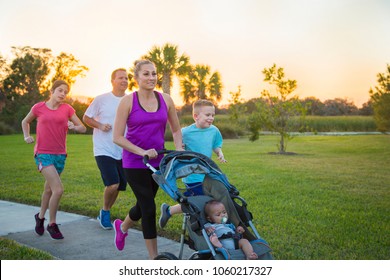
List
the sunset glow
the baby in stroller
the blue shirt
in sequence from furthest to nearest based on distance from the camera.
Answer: the sunset glow
the blue shirt
the baby in stroller

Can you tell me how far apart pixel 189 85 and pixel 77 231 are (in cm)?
2348

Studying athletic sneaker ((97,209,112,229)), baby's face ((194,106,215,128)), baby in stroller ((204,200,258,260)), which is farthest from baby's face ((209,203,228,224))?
athletic sneaker ((97,209,112,229))

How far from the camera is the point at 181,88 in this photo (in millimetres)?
27625

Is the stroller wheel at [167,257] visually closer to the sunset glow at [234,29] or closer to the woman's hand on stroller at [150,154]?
the woman's hand on stroller at [150,154]

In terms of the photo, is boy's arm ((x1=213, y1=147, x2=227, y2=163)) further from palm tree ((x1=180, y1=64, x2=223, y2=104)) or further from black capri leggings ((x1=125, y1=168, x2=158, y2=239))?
palm tree ((x1=180, y1=64, x2=223, y2=104))

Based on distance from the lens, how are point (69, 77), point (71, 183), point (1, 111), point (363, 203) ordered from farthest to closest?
1. point (69, 77)
2. point (1, 111)
3. point (71, 183)
4. point (363, 203)

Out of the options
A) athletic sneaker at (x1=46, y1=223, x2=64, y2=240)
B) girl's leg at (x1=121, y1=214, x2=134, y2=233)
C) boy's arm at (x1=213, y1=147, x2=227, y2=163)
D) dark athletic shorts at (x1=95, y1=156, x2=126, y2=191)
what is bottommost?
athletic sneaker at (x1=46, y1=223, x2=64, y2=240)

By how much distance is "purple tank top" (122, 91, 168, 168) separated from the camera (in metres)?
3.46

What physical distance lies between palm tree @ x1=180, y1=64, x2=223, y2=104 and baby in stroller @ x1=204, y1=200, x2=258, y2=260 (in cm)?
2437
